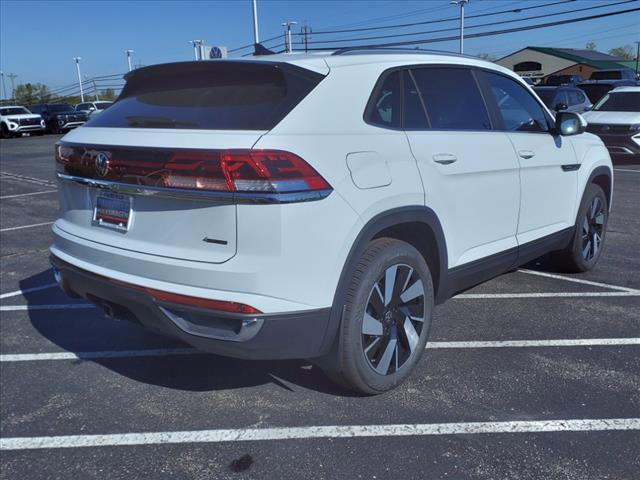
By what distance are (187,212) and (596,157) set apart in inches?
159

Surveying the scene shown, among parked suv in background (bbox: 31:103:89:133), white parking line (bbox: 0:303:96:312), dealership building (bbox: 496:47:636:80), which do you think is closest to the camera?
white parking line (bbox: 0:303:96:312)

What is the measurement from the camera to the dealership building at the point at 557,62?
6369cm

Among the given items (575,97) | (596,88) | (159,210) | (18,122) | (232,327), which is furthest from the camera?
(18,122)

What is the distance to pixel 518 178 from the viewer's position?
4.18 m

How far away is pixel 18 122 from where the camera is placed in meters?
32.3

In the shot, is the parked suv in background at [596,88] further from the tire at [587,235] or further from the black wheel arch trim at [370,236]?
the black wheel arch trim at [370,236]

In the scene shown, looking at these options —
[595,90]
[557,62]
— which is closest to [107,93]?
[557,62]

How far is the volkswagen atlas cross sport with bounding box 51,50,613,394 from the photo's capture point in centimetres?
264

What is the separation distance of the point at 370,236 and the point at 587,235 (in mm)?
3264

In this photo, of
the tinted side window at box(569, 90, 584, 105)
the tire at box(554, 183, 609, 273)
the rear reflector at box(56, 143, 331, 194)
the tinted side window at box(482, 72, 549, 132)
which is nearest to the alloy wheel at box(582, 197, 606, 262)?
the tire at box(554, 183, 609, 273)

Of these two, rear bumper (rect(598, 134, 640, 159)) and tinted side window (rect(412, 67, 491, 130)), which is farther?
rear bumper (rect(598, 134, 640, 159))

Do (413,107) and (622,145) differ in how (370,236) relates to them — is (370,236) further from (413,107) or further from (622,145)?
(622,145)

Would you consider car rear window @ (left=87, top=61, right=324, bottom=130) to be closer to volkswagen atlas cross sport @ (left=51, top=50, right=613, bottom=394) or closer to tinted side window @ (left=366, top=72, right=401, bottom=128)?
volkswagen atlas cross sport @ (left=51, top=50, right=613, bottom=394)

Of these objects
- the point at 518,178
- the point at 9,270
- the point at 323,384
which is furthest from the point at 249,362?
the point at 9,270
